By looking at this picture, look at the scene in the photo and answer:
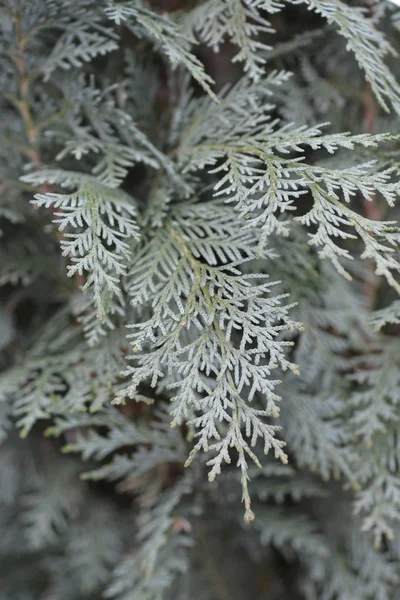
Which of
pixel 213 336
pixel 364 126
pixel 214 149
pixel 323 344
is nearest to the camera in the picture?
pixel 213 336

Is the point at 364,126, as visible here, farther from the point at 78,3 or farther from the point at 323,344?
the point at 78,3

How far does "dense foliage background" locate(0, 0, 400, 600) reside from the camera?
1.82ft

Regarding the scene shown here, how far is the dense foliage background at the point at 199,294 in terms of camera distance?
1.82 feet

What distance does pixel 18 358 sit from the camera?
975 millimetres

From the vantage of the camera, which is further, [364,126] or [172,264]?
[364,126]

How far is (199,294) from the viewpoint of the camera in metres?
0.56

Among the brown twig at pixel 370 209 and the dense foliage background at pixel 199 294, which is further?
the brown twig at pixel 370 209

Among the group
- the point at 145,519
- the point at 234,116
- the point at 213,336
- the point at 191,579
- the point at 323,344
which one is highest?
the point at 234,116

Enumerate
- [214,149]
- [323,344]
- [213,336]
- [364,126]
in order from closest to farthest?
[213,336], [214,149], [323,344], [364,126]

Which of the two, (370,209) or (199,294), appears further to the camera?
(370,209)

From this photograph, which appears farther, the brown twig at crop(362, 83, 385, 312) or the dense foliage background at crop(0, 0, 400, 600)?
the brown twig at crop(362, 83, 385, 312)

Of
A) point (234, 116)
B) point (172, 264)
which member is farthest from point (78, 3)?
point (172, 264)

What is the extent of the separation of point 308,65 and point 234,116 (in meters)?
0.29

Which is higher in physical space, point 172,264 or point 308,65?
point 308,65
